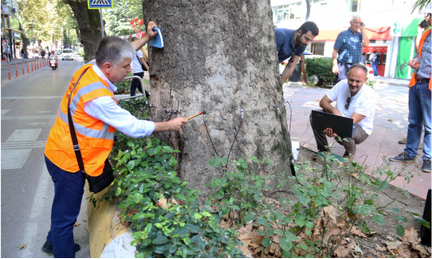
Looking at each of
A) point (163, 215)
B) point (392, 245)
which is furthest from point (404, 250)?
point (163, 215)

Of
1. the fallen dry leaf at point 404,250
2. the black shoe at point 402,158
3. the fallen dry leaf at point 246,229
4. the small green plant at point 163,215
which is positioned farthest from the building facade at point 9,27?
the fallen dry leaf at point 404,250

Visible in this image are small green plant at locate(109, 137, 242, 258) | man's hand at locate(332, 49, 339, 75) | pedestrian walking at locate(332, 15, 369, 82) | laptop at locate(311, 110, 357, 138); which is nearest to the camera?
small green plant at locate(109, 137, 242, 258)

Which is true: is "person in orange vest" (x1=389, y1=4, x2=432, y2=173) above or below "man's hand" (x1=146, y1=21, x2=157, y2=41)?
below

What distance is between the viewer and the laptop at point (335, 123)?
4.12m

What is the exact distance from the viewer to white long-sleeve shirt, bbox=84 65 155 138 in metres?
2.44

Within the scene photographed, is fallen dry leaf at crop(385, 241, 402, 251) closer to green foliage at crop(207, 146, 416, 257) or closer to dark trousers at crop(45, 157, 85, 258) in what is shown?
green foliage at crop(207, 146, 416, 257)

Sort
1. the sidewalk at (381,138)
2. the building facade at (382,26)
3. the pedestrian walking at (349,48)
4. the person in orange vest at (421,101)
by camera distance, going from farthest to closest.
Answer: the building facade at (382,26)
the pedestrian walking at (349,48)
the person in orange vest at (421,101)
the sidewalk at (381,138)

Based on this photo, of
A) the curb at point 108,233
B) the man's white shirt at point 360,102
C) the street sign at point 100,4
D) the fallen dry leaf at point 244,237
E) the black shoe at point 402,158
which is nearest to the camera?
the curb at point 108,233

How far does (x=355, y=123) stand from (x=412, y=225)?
1.72 m

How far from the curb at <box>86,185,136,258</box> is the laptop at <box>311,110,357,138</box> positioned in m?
2.79

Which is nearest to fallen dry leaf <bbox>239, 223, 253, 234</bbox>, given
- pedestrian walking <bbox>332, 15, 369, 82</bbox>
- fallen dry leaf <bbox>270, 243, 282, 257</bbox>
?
fallen dry leaf <bbox>270, 243, 282, 257</bbox>

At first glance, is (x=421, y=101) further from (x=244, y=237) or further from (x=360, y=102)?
(x=244, y=237)

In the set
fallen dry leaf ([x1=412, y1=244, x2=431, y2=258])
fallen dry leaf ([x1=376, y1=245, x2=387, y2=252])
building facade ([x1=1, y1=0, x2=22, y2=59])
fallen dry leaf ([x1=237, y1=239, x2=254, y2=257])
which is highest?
building facade ([x1=1, y1=0, x2=22, y2=59])

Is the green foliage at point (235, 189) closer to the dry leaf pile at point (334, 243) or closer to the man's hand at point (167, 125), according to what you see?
the dry leaf pile at point (334, 243)
